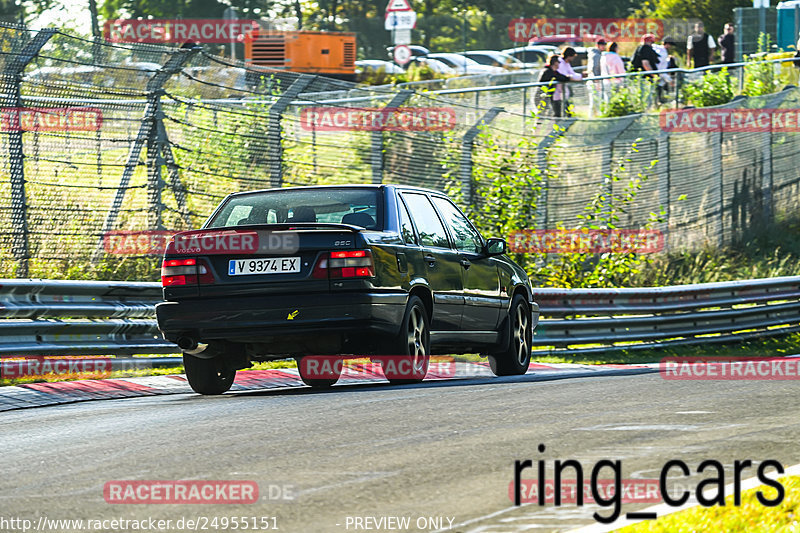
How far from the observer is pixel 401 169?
19250 mm

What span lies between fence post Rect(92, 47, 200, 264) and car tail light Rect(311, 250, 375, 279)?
5556 mm

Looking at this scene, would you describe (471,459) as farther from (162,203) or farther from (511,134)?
(511,134)

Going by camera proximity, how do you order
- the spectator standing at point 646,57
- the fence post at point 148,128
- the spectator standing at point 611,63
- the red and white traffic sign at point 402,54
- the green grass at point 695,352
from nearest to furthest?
the fence post at point 148,128, the green grass at point 695,352, the spectator standing at point 611,63, the spectator standing at point 646,57, the red and white traffic sign at point 402,54

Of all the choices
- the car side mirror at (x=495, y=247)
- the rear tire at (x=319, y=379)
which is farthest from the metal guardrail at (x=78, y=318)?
the car side mirror at (x=495, y=247)

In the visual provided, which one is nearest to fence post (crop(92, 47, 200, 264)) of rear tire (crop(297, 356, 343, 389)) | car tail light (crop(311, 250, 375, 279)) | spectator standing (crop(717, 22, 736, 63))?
rear tire (crop(297, 356, 343, 389))

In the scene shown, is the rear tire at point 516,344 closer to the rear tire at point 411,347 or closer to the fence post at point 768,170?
the rear tire at point 411,347

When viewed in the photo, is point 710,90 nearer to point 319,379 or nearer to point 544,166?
point 544,166

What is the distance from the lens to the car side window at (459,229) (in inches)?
472

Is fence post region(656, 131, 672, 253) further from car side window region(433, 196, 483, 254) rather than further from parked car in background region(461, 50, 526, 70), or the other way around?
parked car in background region(461, 50, 526, 70)

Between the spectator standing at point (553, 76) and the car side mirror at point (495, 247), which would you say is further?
the spectator standing at point (553, 76)

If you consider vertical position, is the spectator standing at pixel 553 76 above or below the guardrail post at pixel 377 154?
above

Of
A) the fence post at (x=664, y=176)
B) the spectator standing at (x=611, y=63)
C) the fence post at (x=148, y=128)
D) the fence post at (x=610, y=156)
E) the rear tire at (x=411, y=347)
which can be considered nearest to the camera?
the rear tire at (x=411, y=347)

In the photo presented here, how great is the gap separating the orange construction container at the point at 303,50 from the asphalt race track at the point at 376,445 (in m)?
43.9

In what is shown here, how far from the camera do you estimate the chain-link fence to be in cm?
1408
